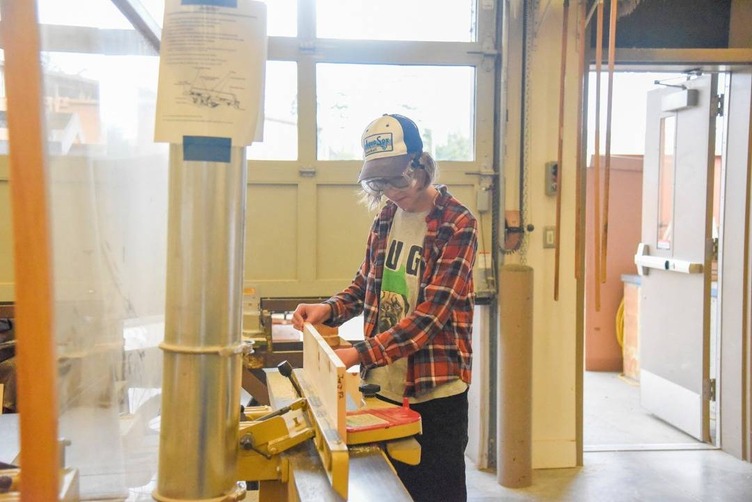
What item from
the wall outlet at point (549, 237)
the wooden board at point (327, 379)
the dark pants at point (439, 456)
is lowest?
the dark pants at point (439, 456)

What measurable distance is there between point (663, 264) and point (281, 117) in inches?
88.2

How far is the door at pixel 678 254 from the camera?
11.0 feet

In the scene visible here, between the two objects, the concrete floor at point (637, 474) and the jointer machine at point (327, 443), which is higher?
the jointer machine at point (327, 443)

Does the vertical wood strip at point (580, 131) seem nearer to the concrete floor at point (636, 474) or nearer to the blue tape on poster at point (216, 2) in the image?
the concrete floor at point (636, 474)

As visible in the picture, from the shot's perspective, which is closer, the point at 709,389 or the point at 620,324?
the point at 709,389

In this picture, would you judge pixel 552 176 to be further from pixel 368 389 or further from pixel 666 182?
pixel 368 389

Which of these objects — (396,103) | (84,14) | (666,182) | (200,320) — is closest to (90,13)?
(84,14)

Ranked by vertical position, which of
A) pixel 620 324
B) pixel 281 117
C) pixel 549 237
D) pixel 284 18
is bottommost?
pixel 620 324

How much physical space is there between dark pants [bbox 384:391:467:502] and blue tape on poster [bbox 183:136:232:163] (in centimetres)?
89

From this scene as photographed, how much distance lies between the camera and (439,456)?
1.50 meters

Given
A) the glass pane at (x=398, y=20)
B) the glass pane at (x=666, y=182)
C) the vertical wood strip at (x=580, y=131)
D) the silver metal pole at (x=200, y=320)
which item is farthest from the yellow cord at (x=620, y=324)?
the silver metal pole at (x=200, y=320)

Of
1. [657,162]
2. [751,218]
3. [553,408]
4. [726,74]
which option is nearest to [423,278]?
[553,408]

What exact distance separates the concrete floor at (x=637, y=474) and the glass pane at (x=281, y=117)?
5.59ft

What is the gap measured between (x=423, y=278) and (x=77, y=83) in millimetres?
877
